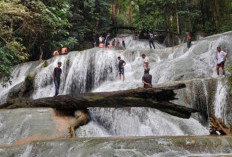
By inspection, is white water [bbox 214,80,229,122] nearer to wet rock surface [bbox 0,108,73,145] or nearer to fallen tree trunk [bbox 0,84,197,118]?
fallen tree trunk [bbox 0,84,197,118]

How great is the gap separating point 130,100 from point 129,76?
350 inches

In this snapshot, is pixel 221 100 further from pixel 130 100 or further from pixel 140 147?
pixel 140 147

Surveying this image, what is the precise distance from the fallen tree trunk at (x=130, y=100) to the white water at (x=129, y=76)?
3.30 feet

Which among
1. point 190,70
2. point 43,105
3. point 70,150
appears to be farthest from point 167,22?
point 70,150

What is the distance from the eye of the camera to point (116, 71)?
57.1 feet

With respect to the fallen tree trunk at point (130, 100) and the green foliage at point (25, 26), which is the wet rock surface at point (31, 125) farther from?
the green foliage at point (25, 26)

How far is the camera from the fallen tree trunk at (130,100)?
7.09 m

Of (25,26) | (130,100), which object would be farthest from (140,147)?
(25,26)

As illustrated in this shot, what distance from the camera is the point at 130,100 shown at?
7.59m

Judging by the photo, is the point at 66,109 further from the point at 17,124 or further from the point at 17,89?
the point at 17,89

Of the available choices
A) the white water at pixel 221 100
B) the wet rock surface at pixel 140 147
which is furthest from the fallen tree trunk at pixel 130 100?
the white water at pixel 221 100

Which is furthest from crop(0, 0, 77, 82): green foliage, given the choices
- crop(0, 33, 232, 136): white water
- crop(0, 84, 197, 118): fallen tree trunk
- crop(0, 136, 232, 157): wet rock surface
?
crop(0, 136, 232, 157): wet rock surface

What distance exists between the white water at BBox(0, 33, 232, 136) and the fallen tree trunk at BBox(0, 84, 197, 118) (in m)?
1.01

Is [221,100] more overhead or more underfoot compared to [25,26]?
more underfoot
